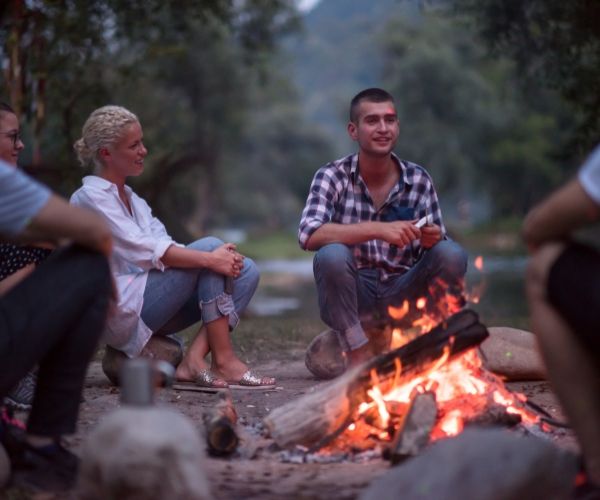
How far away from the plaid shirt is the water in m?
3.99

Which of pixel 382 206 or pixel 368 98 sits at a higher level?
pixel 368 98

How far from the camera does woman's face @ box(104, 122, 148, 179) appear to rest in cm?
594

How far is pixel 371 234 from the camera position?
5.84 m

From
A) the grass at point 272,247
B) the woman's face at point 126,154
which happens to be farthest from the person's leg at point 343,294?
the grass at point 272,247

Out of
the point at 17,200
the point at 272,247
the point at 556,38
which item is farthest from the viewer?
the point at 272,247

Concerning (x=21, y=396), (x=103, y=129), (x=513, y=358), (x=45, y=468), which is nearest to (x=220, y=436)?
(x=45, y=468)

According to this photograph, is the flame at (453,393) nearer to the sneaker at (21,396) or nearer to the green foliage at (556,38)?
the sneaker at (21,396)

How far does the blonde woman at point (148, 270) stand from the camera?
5.93 metres

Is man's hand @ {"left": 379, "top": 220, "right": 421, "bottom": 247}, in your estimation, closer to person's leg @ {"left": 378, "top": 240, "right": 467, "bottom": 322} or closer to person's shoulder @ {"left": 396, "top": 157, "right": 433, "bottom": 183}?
person's leg @ {"left": 378, "top": 240, "right": 467, "bottom": 322}

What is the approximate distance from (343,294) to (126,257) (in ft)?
4.50

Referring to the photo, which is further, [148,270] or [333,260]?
[148,270]

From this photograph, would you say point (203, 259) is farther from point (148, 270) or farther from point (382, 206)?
point (382, 206)

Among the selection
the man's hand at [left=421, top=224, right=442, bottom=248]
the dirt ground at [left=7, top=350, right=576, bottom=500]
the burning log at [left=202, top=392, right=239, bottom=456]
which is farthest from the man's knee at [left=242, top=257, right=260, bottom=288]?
the burning log at [left=202, top=392, right=239, bottom=456]

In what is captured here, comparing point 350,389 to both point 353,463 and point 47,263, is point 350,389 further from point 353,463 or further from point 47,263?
point 47,263
